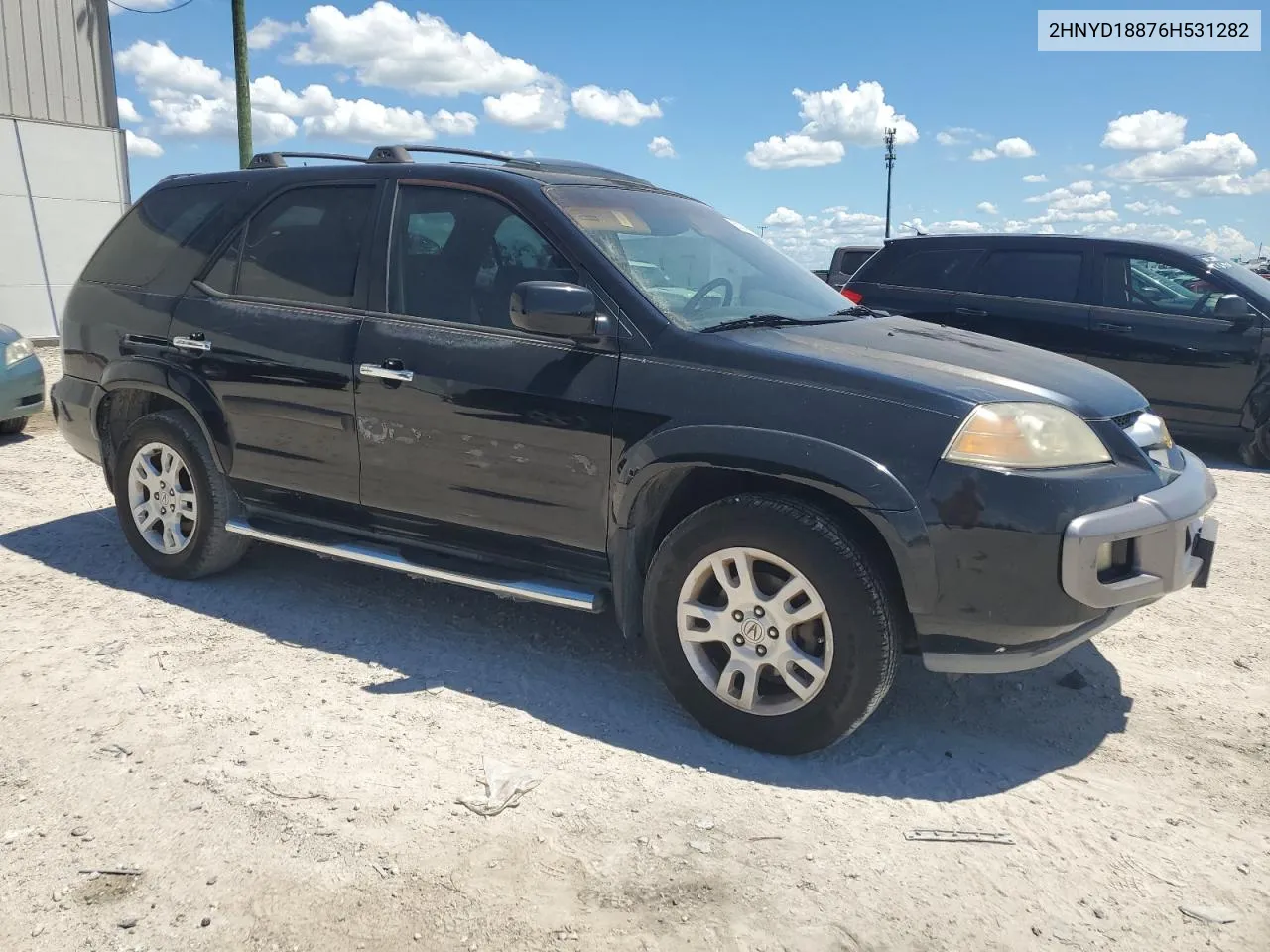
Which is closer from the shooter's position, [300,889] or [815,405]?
[300,889]

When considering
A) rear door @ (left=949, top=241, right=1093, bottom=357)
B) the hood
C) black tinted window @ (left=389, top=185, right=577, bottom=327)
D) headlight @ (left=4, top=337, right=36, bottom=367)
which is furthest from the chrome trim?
rear door @ (left=949, top=241, right=1093, bottom=357)

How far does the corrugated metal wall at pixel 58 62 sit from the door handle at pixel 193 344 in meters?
14.5

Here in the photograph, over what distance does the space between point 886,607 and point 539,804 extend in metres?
1.17

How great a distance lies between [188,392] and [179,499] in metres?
0.54

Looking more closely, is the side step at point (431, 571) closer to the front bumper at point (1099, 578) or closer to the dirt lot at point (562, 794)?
the dirt lot at point (562, 794)

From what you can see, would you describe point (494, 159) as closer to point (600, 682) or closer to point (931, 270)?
point (600, 682)

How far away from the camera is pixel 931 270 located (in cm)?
870

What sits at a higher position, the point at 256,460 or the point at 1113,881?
the point at 256,460

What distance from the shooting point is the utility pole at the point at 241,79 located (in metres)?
14.8

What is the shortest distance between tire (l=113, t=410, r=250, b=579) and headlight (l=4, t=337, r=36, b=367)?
13.3 ft

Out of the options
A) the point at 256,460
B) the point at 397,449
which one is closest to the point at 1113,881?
the point at 397,449

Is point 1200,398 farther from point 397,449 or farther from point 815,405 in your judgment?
point 397,449

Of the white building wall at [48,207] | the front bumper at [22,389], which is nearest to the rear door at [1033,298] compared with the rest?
the front bumper at [22,389]

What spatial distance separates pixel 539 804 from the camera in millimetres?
2977
